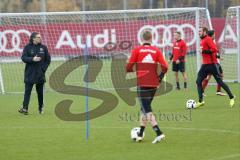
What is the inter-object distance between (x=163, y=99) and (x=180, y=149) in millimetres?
9727

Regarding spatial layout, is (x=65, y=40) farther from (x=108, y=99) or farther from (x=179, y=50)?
(x=108, y=99)

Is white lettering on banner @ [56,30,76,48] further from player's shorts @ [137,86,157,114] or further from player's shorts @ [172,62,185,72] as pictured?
player's shorts @ [137,86,157,114]

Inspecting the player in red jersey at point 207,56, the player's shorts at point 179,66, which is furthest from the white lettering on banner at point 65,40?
the player in red jersey at point 207,56

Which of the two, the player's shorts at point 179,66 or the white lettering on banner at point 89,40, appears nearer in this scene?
the player's shorts at point 179,66

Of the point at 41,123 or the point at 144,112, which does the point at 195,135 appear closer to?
the point at 144,112

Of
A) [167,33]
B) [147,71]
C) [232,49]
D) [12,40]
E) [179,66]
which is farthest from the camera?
[167,33]

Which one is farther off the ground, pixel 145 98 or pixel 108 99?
pixel 145 98

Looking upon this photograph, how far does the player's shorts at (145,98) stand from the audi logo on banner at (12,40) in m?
18.4

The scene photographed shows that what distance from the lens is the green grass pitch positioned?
12867 mm

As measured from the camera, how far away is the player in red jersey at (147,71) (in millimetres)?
14055

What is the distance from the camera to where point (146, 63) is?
14156mm

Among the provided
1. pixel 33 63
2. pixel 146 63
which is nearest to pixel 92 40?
pixel 33 63

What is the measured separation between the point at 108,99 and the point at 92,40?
43.6ft

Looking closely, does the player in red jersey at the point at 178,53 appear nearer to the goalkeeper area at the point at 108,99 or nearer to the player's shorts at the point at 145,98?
the goalkeeper area at the point at 108,99
